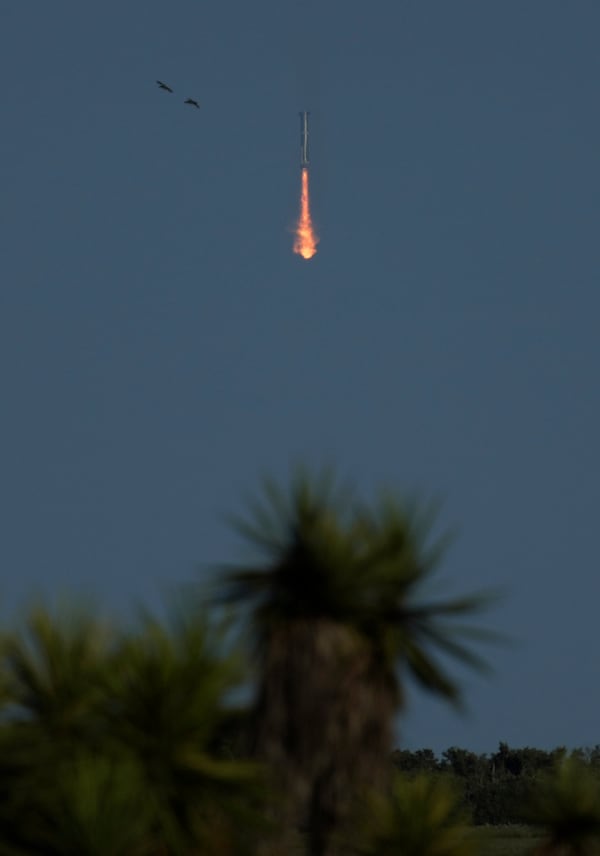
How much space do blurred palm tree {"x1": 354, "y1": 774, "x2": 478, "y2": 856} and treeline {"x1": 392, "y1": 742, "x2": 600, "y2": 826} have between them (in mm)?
114145

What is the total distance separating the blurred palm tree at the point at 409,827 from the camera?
982 inches

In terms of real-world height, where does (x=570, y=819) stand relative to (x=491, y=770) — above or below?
below

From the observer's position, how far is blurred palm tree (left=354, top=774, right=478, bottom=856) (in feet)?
81.8

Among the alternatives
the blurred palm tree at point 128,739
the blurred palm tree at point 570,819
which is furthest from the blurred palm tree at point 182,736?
the blurred palm tree at point 570,819

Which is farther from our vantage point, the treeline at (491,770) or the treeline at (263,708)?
the treeline at (491,770)

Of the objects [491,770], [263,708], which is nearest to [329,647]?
[263,708]

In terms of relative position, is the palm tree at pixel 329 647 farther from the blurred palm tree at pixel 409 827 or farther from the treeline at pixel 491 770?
the treeline at pixel 491 770

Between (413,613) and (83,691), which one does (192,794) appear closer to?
(83,691)

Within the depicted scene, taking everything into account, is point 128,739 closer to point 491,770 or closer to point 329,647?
point 329,647

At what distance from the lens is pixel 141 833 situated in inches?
931

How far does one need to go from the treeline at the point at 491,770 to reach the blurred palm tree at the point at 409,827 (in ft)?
374

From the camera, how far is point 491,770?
174 m

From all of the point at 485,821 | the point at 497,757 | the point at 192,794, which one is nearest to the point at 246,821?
the point at 192,794

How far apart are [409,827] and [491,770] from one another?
15073cm
